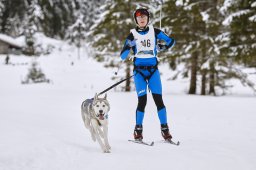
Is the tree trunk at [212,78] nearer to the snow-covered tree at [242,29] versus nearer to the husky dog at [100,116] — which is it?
the snow-covered tree at [242,29]

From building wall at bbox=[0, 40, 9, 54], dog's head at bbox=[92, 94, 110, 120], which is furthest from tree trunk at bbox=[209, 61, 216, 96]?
building wall at bbox=[0, 40, 9, 54]

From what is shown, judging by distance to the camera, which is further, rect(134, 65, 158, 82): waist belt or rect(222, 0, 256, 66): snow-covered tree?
rect(222, 0, 256, 66): snow-covered tree

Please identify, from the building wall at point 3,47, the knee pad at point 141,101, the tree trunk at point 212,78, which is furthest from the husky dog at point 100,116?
the building wall at point 3,47

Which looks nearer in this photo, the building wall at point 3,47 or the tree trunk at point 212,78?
the tree trunk at point 212,78

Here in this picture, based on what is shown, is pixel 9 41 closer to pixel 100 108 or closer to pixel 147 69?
pixel 147 69

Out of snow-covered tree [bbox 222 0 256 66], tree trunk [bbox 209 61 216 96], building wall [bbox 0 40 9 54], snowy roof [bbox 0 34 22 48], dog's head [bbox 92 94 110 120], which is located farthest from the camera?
building wall [bbox 0 40 9 54]

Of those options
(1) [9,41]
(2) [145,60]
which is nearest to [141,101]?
(2) [145,60]

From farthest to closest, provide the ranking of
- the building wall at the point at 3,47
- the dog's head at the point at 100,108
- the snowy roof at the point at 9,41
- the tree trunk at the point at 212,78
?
the building wall at the point at 3,47 < the snowy roof at the point at 9,41 < the tree trunk at the point at 212,78 < the dog's head at the point at 100,108

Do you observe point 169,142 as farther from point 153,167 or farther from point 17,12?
point 17,12

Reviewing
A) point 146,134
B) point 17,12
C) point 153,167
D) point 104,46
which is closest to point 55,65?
point 17,12

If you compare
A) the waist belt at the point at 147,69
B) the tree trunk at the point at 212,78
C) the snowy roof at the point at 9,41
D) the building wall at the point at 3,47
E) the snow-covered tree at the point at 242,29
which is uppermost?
the snowy roof at the point at 9,41

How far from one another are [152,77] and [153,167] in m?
2.14

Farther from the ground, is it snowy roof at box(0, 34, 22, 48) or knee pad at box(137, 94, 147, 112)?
snowy roof at box(0, 34, 22, 48)

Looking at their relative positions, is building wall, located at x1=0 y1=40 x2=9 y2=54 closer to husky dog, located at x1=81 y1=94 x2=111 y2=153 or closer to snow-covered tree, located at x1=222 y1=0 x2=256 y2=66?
snow-covered tree, located at x1=222 y1=0 x2=256 y2=66
